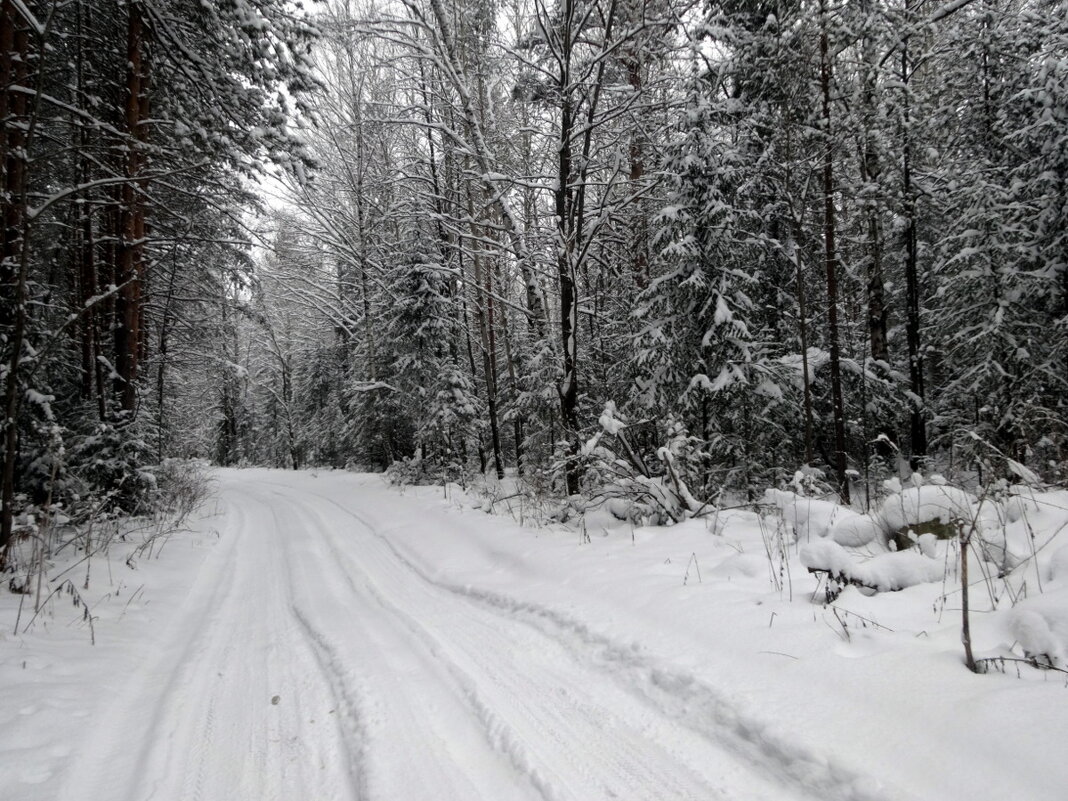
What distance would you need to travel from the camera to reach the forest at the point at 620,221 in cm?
705

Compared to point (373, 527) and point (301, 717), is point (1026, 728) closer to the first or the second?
point (301, 717)

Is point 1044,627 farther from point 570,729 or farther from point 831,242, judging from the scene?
point 831,242

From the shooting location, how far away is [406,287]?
1599 centimetres

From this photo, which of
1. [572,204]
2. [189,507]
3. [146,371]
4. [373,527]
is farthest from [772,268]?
[146,371]

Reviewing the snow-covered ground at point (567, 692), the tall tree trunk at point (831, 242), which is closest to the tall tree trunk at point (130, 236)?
the snow-covered ground at point (567, 692)

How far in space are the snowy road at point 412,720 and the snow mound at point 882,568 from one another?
51.2 inches

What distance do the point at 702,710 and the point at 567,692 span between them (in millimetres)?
696

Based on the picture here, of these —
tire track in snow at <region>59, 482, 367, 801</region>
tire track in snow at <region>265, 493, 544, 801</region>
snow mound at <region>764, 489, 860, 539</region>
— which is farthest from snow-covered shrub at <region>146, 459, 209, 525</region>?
snow mound at <region>764, 489, 860, 539</region>

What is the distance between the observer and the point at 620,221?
395 inches

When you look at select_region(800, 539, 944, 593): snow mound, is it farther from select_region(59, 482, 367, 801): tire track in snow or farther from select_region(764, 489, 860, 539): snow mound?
select_region(59, 482, 367, 801): tire track in snow

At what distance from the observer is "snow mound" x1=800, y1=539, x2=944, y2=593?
289 centimetres

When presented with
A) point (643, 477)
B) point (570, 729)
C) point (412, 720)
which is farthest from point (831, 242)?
point (412, 720)

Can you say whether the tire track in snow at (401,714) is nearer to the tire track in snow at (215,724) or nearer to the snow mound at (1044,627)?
the tire track in snow at (215,724)

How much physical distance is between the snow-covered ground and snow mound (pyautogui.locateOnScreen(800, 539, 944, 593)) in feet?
0.09
